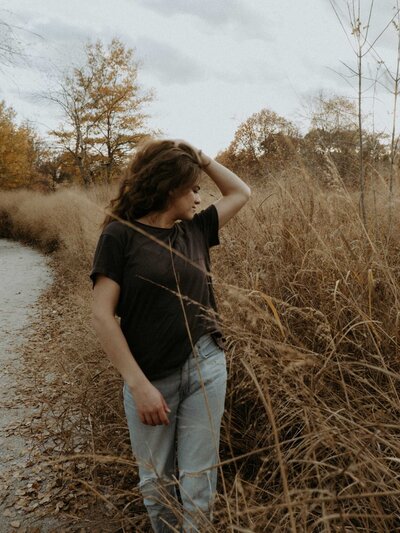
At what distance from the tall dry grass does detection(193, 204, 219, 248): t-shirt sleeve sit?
0.28 meters

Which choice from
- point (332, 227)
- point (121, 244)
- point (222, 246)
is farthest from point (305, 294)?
point (222, 246)

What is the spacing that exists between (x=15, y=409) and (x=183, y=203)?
3081 mm

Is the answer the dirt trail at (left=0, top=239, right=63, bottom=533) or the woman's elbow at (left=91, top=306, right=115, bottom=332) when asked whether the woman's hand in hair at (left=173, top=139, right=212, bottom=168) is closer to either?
the woman's elbow at (left=91, top=306, right=115, bottom=332)

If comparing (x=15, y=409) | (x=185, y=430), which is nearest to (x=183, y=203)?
(x=185, y=430)

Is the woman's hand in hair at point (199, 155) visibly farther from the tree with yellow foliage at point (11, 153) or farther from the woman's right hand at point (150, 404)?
the tree with yellow foliage at point (11, 153)

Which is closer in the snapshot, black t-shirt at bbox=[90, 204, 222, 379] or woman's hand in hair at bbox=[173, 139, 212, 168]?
black t-shirt at bbox=[90, 204, 222, 379]

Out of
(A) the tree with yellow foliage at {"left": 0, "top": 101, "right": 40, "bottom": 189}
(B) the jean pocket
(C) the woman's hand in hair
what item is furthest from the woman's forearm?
(A) the tree with yellow foliage at {"left": 0, "top": 101, "right": 40, "bottom": 189}

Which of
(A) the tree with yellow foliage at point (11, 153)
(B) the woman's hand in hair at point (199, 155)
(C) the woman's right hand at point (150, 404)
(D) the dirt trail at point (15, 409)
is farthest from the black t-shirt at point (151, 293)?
(A) the tree with yellow foliage at point (11, 153)

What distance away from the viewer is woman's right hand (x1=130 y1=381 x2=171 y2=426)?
1.54 m

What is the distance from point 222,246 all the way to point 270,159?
6.21ft

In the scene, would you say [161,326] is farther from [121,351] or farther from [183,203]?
[183,203]

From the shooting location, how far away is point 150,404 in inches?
60.9

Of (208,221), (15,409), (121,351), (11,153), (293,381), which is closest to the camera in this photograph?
(121,351)

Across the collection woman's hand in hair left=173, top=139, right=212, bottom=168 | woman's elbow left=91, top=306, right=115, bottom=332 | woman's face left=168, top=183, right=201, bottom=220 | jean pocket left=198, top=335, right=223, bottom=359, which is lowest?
jean pocket left=198, top=335, right=223, bottom=359
